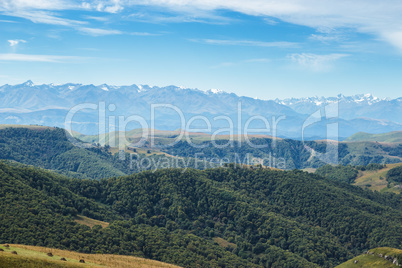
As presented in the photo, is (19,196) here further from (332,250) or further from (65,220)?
(332,250)

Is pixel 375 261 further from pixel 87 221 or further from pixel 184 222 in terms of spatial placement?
pixel 87 221

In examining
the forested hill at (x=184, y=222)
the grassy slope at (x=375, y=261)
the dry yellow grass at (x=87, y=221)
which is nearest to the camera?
the grassy slope at (x=375, y=261)

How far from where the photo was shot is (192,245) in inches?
4806

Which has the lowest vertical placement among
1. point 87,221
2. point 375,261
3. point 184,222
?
point 184,222

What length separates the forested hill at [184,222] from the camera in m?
105

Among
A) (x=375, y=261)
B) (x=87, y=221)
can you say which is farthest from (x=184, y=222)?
(x=375, y=261)

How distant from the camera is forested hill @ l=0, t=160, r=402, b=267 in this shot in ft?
345

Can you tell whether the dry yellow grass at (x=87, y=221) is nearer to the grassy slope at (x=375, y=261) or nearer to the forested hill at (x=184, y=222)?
the forested hill at (x=184, y=222)

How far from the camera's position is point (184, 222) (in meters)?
162

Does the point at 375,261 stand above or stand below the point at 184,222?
above

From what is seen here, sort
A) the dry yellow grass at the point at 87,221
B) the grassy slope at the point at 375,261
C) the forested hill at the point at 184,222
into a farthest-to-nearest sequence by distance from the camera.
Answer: the dry yellow grass at the point at 87,221
the forested hill at the point at 184,222
the grassy slope at the point at 375,261

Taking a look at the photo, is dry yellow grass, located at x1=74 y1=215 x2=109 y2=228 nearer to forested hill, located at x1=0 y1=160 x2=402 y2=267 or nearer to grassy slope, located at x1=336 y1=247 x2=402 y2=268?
forested hill, located at x1=0 y1=160 x2=402 y2=267

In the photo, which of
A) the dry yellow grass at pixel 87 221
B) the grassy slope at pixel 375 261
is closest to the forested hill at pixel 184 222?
the dry yellow grass at pixel 87 221

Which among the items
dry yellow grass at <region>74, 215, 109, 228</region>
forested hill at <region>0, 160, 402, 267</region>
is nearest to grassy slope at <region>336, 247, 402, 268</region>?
forested hill at <region>0, 160, 402, 267</region>
